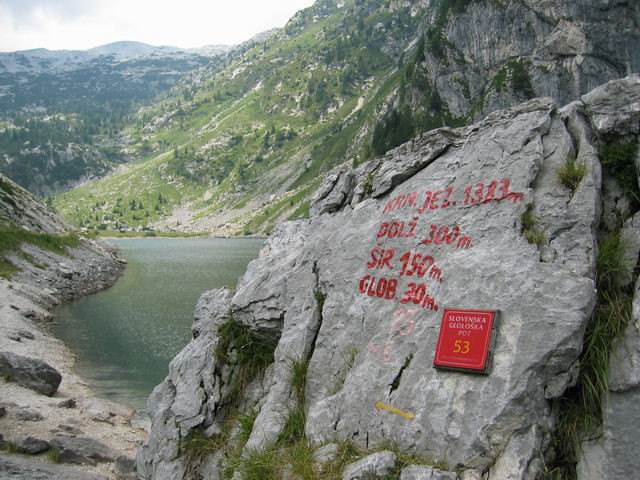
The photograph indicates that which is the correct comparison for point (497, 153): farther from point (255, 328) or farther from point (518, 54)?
point (518, 54)

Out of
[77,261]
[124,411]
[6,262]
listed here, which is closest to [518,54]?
[77,261]

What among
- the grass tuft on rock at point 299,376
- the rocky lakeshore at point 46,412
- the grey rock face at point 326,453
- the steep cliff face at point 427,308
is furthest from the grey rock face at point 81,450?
the grey rock face at point 326,453

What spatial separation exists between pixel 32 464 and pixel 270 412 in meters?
11.6

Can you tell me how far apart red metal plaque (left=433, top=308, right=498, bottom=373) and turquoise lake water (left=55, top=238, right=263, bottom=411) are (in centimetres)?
2386

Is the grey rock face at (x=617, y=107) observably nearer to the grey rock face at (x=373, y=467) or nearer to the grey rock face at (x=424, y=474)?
the grey rock face at (x=424, y=474)

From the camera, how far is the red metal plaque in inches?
309

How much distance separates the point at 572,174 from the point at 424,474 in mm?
5717

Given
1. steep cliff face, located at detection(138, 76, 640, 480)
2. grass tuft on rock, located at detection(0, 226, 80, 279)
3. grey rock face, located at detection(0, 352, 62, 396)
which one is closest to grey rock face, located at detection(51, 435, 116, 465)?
grey rock face, located at detection(0, 352, 62, 396)

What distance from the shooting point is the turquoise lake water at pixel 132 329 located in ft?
108

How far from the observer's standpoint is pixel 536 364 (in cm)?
734

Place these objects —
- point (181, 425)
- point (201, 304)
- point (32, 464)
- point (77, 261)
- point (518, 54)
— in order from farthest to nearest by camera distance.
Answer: point (518, 54)
point (77, 261)
point (32, 464)
point (201, 304)
point (181, 425)

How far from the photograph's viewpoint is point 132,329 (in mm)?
46438

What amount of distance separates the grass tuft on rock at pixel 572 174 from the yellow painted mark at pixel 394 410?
15.9 ft

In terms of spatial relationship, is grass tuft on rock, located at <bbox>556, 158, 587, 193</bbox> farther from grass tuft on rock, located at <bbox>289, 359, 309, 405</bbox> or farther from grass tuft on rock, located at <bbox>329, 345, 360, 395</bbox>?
grass tuft on rock, located at <bbox>289, 359, 309, 405</bbox>
